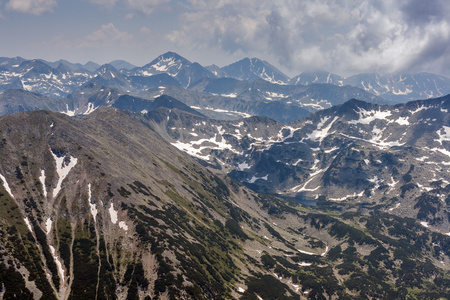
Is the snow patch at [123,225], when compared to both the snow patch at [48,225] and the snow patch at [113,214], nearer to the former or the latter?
the snow patch at [113,214]

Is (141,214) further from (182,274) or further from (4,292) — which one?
(4,292)

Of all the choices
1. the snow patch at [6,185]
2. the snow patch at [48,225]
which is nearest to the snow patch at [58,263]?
the snow patch at [48,225]

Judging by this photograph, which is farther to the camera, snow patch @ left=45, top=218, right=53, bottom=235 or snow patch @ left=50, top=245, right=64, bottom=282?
snow patch @ left=45, top=218, right=53, bottom=235

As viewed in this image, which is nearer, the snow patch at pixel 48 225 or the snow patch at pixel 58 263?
the snow patch at pixel 58 263

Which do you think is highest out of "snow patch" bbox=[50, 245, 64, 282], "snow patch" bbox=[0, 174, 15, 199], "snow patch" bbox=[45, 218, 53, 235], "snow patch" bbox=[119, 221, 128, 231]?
"snow patch" bbox=[0, 174, 15, 199]

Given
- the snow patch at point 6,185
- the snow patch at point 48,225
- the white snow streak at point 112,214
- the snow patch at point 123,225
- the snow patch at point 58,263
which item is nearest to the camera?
the snow patch at point 58,263

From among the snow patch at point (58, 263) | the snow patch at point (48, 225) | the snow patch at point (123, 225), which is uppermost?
the snow patch at point (48, 225)

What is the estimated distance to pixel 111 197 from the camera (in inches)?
7702

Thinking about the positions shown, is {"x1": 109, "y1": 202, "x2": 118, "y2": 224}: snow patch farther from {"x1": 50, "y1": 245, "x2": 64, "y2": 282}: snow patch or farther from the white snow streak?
{"x1": 50, "y1": 245, "x2": 64, "y2": 282}: snow patch

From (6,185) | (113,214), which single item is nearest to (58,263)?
(113,214)

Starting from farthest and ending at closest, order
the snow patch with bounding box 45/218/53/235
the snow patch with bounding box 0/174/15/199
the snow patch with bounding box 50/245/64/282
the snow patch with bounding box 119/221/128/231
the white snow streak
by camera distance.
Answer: the white snow streak, the snow patch with bounding box 0/174/15/199, the snow patch with bounding box 119/221/128/231, the snow patch with bounding box 45/218/53/235, the snow patch with bounding box 50/245/64/282

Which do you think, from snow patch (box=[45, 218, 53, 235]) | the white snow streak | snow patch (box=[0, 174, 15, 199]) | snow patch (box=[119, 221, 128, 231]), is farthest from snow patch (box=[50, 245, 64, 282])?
snow patch (box=[0, 174, 15, 199])

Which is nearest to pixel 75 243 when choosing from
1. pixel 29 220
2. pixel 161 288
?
pixel 29 220

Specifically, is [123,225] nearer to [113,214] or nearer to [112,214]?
[113,214]
